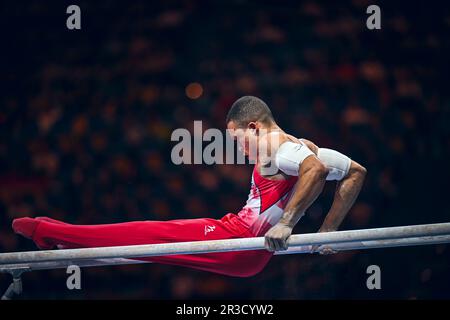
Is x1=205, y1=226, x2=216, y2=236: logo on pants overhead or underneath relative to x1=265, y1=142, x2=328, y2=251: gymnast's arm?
underneath

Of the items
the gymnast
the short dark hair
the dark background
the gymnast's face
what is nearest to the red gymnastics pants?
the gymnast

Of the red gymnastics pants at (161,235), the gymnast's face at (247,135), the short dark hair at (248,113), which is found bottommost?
the red gymnastics pants at (161,235)

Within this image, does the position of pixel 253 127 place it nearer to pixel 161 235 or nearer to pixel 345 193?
pixel 345 193

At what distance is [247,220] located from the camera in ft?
11.1

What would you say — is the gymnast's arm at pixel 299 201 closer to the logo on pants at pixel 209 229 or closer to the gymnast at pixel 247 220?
the gymnast at pixel 247 220

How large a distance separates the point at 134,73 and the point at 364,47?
6.99 ft

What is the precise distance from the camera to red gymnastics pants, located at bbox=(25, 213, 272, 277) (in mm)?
3395

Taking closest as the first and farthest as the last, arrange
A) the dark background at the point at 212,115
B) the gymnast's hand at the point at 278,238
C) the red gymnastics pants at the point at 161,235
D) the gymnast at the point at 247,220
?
the gymnast's hand at the point at 278,238 < the gymnast at the point at 247,220 < the red gymnastics pants at the point at 161,235 < the dark background at the point at 212,115

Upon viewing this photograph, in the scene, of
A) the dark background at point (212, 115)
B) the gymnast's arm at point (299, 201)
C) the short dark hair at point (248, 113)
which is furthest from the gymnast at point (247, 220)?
the dark background at point (212, 115)

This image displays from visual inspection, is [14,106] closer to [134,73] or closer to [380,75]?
[134,73]

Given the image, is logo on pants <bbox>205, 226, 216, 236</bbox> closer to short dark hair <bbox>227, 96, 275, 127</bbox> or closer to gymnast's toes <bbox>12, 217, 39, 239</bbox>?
short dark hair <bbox>227, 96, 275, 127</bbox>

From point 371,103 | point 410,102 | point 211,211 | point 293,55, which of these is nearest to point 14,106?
point 211,211

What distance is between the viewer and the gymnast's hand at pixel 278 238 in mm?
2926

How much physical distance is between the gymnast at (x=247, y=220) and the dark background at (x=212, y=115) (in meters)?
1.53
